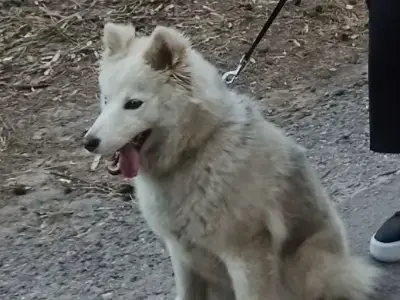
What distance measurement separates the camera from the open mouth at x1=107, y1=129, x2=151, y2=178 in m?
2.39

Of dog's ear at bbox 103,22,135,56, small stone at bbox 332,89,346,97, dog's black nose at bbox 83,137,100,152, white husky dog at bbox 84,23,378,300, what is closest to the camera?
dog's black nose at bbox 83,137,100,152

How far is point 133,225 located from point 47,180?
0.63 meters

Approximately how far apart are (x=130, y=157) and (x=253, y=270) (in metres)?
0.52

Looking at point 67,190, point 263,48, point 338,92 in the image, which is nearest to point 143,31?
point 263,48

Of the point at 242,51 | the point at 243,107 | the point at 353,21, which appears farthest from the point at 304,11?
the point at 243,107

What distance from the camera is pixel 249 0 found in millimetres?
5734

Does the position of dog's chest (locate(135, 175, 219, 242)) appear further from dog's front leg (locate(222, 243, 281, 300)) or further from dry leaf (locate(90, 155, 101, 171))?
dry leaf (locate(90, 155, 101, 171))

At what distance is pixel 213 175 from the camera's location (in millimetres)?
2521

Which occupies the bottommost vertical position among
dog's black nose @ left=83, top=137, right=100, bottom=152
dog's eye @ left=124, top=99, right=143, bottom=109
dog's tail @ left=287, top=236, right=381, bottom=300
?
dog's tail @ left=287, top=236, right=381, bottom=300

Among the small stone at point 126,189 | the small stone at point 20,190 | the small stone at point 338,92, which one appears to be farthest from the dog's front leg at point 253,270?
the small stone at point 338,92

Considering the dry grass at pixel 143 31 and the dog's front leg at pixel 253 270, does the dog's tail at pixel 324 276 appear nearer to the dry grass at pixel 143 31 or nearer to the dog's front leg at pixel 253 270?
the dog's front leg at pixel 253 270

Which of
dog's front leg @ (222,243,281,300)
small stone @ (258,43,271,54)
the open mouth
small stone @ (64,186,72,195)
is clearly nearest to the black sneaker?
dog's front leg @ (222,243,281,300)

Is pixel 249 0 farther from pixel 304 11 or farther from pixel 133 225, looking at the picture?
pixel 133 225

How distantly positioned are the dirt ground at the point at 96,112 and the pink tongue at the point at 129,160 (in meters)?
0.75
